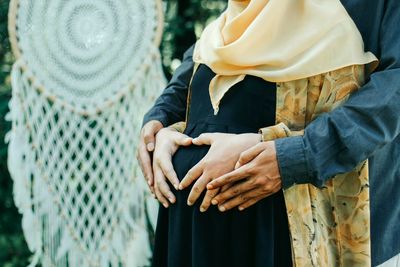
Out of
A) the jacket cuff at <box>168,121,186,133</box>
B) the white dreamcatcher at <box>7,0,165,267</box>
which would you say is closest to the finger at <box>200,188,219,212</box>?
the jacket cuff at <box>168,121,186,133</box>

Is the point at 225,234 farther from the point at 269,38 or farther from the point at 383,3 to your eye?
the point at 383,3

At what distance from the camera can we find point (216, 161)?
122 cm

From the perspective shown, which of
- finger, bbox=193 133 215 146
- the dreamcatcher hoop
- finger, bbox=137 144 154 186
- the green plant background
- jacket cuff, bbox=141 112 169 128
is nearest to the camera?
finger, bbox=193 133 215 146

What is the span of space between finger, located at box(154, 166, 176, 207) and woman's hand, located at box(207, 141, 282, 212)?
135 millimetres

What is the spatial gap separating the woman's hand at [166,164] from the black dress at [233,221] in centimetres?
1

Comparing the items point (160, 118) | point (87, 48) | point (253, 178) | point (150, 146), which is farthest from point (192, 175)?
point (87, 48)

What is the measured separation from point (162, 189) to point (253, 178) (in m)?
0.24

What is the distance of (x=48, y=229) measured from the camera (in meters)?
2.22

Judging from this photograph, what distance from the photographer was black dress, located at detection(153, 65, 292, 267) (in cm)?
125

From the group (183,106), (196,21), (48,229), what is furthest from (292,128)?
(196,21)

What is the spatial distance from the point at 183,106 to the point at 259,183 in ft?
1.65

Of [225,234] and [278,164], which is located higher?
[278,164]

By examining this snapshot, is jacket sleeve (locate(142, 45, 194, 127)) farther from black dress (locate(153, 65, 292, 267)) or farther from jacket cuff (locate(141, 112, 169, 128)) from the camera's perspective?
black dress (locate(153, 65, 292, 267))

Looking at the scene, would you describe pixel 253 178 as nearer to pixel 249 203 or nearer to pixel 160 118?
pixel 249 203
